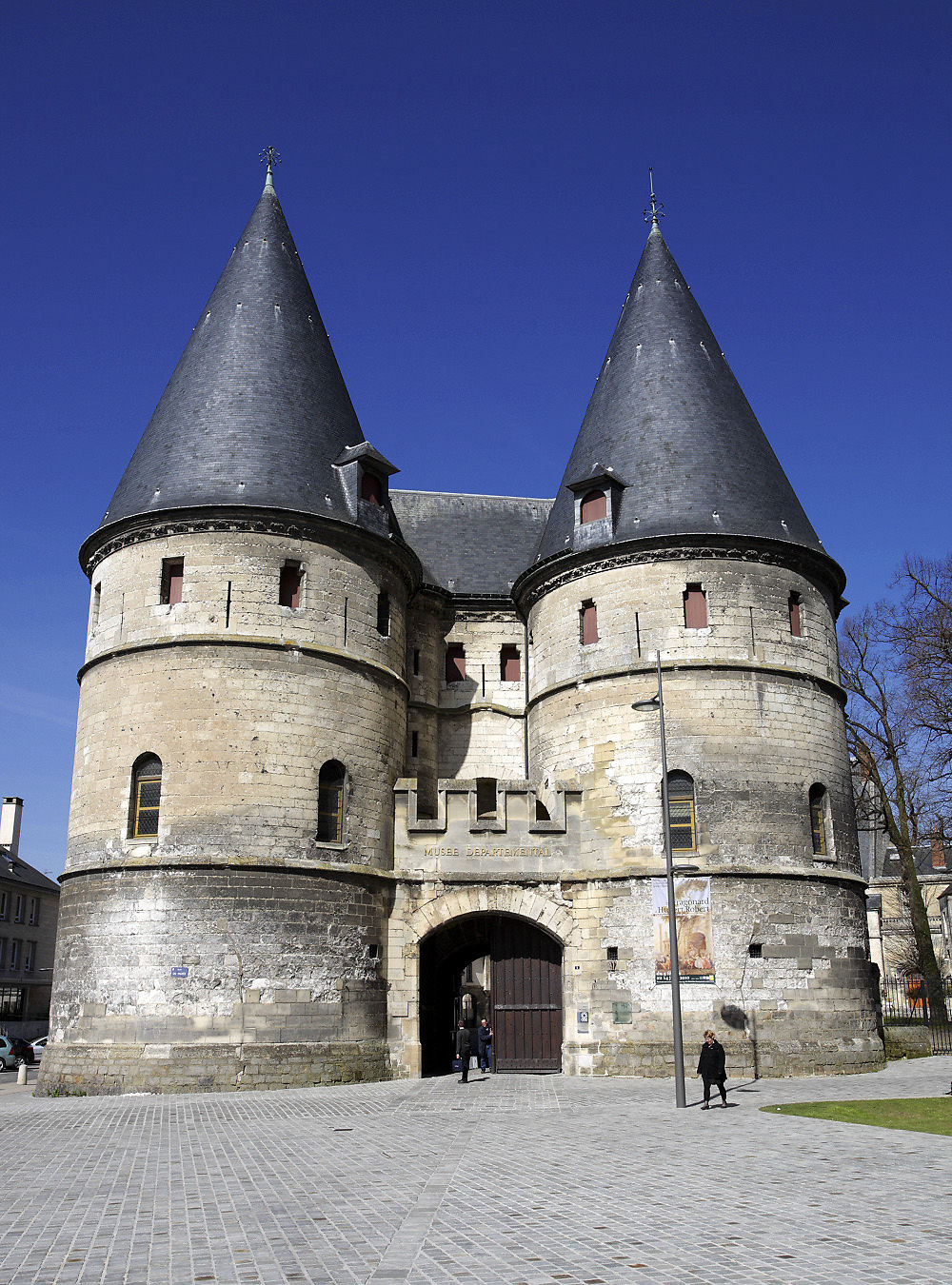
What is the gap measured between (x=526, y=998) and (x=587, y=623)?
26.6 feet

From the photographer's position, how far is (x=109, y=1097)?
60.9 ft

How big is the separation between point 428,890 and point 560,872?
8.94ft

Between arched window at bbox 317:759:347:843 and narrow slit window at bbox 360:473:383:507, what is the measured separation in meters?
5.96

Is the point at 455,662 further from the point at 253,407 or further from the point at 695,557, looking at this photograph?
the point at 253,407

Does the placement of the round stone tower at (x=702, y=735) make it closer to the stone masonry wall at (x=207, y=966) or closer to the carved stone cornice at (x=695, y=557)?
the carved stone cornice at (x=695, y=557)

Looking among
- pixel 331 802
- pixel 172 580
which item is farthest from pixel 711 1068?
pixel 172 580

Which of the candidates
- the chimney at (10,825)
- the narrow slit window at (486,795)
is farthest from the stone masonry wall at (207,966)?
the chimney at (10,825)

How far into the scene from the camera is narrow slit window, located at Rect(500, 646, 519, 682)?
2789 cm

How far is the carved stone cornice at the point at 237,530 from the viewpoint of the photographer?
851 inches

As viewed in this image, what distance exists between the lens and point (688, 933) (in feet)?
68.8

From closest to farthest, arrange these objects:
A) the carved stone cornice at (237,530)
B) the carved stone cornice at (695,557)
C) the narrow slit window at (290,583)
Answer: the carved stone cornice at (237,530) < the narrow slit window at (290,583) < the carved stone cornice at (695,557)

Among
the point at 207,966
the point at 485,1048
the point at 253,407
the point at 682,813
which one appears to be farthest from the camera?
the point at 253,407

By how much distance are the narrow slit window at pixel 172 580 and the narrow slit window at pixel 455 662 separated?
8192 mm

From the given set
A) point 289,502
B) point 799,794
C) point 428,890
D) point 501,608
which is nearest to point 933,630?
point 799,794
